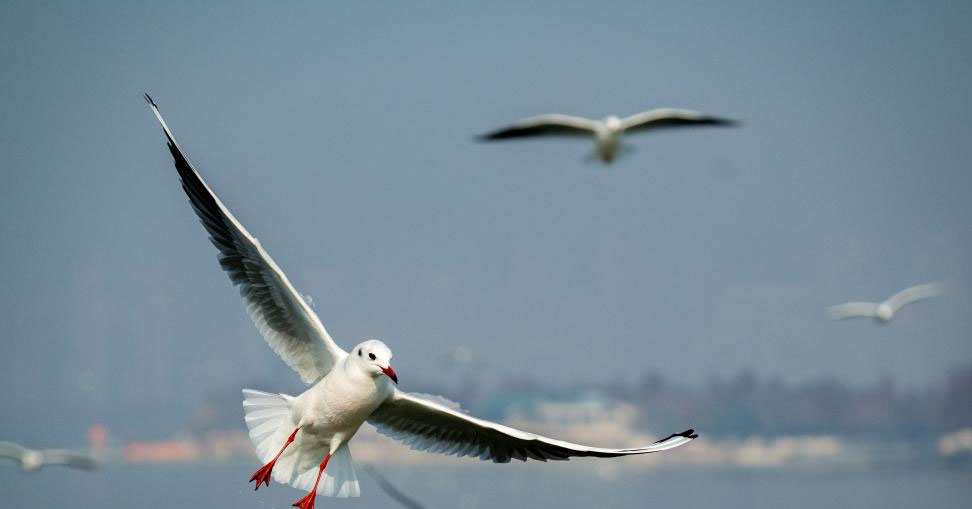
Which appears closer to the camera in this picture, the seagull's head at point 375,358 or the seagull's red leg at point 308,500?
the seagull's head at point 375,358

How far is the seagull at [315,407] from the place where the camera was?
7680 mm

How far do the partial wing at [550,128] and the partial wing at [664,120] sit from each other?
18.7 inches

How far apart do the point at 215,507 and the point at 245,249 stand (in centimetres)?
4204

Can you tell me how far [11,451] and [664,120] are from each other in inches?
458

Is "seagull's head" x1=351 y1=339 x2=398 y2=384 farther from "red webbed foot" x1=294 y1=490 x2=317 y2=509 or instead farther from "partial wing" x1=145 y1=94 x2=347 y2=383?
"red webbed foot" x1=294 y1=490 x2=317 y2=509

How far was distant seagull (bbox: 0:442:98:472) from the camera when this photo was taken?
66.4 ft

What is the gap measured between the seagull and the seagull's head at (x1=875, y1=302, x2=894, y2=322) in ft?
60.4


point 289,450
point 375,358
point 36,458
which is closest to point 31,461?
point 36,458

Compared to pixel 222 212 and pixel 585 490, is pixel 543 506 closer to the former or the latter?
pixel 585 490

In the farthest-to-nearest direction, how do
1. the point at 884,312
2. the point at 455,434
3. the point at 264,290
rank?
the point at 884,312 < the point at 455,434 < the point at 264,290

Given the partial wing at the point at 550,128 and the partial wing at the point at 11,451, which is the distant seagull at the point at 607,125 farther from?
the partial wing at the point at 11,451

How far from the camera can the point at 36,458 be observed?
67.4 feet

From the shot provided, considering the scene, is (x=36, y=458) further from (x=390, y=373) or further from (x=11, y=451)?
(x=390, y=373)

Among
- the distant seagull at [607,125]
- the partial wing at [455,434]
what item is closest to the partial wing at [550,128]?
the distant seagull at [607,125]
